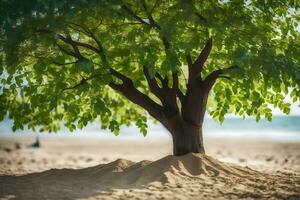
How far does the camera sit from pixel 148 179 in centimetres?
1098

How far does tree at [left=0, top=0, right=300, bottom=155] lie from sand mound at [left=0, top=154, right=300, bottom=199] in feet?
3.24

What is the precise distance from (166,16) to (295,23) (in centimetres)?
378

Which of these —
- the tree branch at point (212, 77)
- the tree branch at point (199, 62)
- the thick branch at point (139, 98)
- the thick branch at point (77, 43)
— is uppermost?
the thick branch at point (77, 43)

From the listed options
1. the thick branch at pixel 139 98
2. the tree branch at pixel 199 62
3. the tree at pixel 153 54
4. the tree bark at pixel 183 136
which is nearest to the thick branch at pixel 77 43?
the tree at pixel 153 54

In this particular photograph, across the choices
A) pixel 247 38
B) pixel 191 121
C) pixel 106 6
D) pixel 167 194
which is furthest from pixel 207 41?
pixel 167 194

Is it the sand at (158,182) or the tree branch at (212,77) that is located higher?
the tree branch at (212,77)

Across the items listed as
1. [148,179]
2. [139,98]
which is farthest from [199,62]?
[148,179]

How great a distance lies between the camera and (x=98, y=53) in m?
11.6

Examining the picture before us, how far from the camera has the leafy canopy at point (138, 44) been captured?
31.8 feet

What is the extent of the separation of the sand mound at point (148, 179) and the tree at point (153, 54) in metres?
0.99

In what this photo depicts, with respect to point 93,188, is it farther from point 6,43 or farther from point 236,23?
point 236,23

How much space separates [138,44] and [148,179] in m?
3.04

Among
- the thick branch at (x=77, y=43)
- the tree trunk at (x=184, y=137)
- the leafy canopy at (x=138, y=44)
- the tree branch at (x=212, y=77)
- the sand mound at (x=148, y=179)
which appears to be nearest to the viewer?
the leafy canopy at (x=138, y=44)

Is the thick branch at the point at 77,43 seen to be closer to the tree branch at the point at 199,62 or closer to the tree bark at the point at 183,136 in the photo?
the tree branch at the point at 199,62
